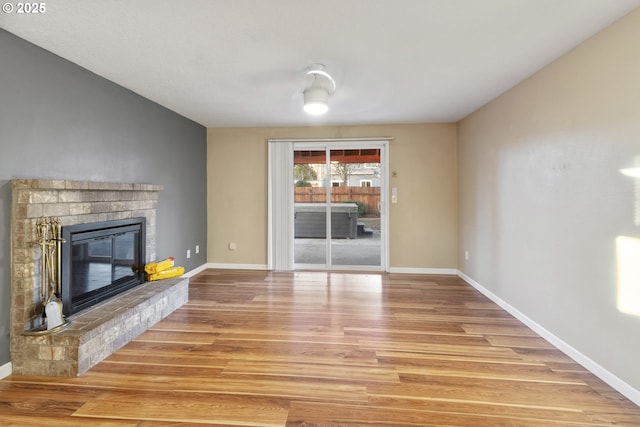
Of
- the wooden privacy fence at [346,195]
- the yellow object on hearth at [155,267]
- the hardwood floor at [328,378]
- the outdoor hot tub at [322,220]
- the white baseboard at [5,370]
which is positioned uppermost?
the wooden privacy fence at [346,195]

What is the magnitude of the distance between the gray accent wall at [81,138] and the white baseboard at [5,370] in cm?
3

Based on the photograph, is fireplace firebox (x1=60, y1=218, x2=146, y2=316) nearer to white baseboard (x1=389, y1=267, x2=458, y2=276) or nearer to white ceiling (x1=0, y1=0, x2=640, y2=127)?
white ceiling (x1=0, y1=0, x2=640, y2=127)

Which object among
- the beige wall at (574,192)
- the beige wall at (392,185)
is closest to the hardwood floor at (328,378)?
the beige wall at (574,192)

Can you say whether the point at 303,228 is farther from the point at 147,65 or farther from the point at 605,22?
the point at 605,22

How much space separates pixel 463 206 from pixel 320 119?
252 centimetres

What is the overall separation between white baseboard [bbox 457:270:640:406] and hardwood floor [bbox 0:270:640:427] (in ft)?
0.17

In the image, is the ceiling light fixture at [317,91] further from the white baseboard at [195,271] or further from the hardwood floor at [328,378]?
the white baseboard at [195,271]

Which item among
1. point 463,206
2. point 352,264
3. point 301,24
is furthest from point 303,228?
point 301,24

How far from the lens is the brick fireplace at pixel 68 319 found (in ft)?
6.83

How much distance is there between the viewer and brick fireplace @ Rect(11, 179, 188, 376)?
2.08 m

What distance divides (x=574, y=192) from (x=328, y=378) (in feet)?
7.53

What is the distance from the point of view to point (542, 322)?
2.71 m

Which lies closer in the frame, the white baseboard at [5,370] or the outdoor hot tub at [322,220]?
the white baseboard at [5,370]

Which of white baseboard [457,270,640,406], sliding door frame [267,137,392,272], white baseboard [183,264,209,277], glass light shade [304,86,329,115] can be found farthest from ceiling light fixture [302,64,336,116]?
white baseboard [183,264,209,277]
